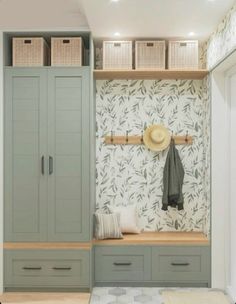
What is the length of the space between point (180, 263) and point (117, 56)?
7.52 ft

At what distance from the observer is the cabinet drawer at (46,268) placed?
3.91 meters

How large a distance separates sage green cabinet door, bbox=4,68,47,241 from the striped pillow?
56 cm

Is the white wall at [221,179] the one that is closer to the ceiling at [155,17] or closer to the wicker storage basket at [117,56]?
the ceiling at [155,17]

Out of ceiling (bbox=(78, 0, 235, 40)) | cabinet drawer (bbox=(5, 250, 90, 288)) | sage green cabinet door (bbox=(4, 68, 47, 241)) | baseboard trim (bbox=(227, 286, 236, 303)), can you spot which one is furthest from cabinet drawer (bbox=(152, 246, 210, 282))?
ceiling (bbox=(78, 0, 235, 40))

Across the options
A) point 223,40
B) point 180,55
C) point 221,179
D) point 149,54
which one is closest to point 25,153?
point 149,54

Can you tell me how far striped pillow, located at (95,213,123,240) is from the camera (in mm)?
4070

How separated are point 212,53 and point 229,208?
158 centimetres

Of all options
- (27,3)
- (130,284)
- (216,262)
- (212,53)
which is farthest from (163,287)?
(27,3)

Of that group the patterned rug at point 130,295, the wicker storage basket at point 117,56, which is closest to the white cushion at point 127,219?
the patterned rug at point 130,295

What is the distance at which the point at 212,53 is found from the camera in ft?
12.8

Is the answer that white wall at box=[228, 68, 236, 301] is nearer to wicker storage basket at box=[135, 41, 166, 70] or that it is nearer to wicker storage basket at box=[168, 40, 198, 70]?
wicker storage basket at box=[168, 40, 198, 70]

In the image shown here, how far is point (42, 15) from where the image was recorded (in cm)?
394

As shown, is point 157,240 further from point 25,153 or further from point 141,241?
point 25,153

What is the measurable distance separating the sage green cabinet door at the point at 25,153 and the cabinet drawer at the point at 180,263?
1224mm
